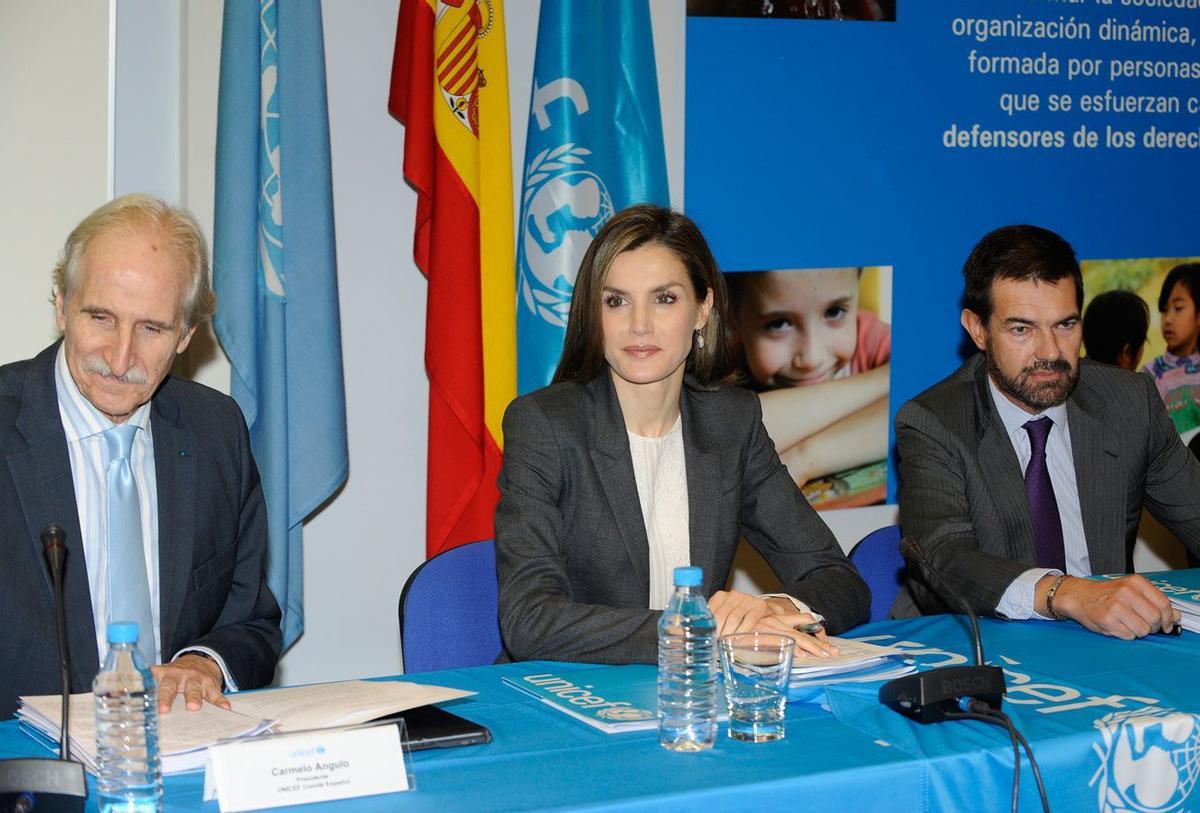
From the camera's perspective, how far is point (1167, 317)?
16.2ft

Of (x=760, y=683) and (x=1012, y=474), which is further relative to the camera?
(x=1012, y=474)

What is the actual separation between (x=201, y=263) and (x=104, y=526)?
524mm

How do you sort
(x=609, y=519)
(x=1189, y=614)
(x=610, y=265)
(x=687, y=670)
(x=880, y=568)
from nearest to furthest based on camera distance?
(x=687, y=670)
(x=1189, y=614)
(x=609, y=519)
(x=610, y=265)
(x=880, y=568)

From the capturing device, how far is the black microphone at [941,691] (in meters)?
1.95

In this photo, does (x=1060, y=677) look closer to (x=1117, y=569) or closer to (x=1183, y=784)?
(x=1183, y=784)

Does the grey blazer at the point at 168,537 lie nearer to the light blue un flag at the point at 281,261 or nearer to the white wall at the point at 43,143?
the light blue un flag at the point at 281,261

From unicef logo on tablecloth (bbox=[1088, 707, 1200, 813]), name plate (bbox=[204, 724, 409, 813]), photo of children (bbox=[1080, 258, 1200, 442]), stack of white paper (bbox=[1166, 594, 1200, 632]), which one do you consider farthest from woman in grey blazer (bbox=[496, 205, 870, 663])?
photo of children (bbox=[1080, 258, 1200, 442])

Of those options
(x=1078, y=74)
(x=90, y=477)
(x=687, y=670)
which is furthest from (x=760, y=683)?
(x=1078, y=74)

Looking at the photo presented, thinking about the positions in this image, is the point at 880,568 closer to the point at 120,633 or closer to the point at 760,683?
the point at 760,683

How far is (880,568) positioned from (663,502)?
62cm

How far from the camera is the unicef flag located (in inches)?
155

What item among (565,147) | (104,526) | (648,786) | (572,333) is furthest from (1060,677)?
(565,147)

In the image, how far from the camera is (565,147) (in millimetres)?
3938

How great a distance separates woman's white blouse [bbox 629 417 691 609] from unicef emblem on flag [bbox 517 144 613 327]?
1.09 metres
